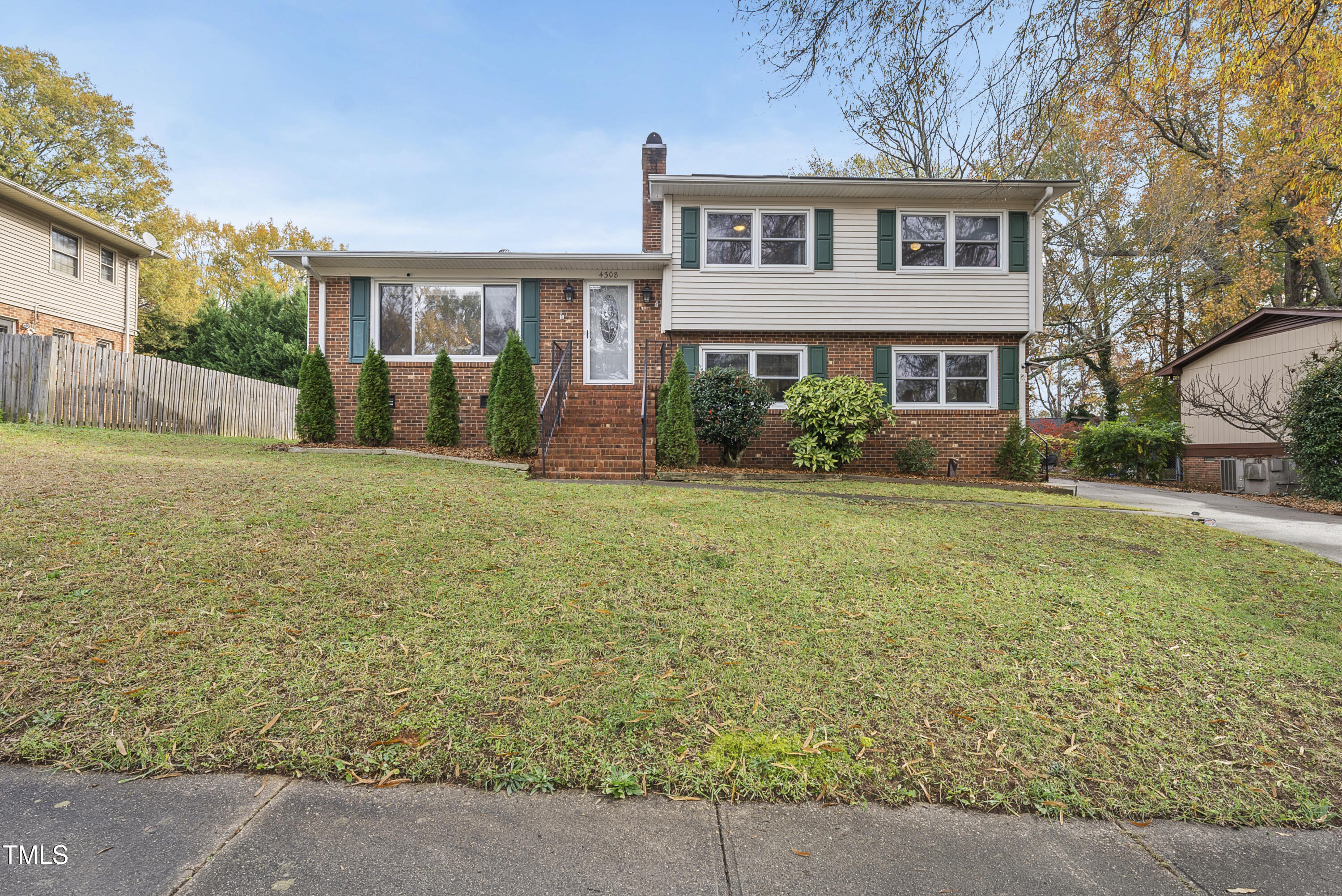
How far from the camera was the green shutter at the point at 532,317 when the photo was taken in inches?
484

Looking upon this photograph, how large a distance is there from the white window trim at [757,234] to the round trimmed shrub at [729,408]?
7.70 ft

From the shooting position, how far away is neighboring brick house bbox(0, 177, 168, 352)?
14.8m

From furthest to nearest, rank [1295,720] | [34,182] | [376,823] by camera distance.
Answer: [34,182], [1295,720], [376,823]

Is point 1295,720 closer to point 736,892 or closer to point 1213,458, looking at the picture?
point 736,892

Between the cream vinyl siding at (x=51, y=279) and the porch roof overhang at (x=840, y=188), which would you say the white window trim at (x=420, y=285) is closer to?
the porch roof overhang at (x=840, y=188)

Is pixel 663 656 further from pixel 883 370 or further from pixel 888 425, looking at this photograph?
pixel 883 370

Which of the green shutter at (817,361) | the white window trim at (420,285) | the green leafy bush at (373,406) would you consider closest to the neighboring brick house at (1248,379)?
the green shutter at (817,361)

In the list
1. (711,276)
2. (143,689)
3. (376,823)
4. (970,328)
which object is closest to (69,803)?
(143,689)

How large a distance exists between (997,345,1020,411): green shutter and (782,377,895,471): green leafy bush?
259 centimetres

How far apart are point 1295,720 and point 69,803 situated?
4549 millimetres

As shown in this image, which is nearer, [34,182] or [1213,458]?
[1213,458]

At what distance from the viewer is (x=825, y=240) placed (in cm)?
1209

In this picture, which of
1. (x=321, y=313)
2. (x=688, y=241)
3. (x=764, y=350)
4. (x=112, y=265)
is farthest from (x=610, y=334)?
(x=112, y=265)

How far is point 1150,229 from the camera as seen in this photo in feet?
57.6
